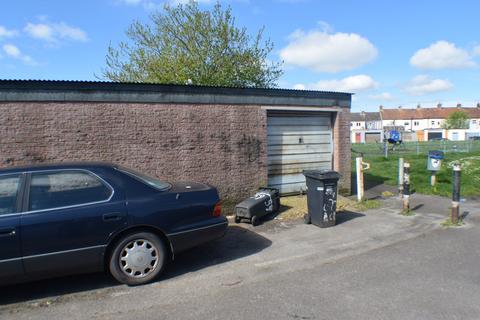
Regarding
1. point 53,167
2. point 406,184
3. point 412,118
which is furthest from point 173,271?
point 412,118

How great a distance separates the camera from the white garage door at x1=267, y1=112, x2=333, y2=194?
9.96 m

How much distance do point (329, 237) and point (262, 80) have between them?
53.8ft

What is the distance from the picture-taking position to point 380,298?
4090 mm

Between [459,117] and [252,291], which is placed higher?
[459,117]

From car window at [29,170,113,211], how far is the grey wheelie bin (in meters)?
4.28

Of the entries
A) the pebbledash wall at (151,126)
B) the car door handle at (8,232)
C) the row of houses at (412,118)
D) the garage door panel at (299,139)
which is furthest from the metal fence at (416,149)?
the row of houses at (412,118)

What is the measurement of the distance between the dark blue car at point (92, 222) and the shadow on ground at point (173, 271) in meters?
0.33

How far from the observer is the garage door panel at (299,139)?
9.97 meters

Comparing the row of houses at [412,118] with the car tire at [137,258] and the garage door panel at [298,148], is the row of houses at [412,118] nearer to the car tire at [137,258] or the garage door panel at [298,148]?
the garage door panel at [298,148]

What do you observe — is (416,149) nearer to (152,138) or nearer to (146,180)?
(152,138)

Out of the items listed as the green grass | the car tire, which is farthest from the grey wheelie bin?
the green grass

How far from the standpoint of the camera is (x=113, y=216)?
4.52 m

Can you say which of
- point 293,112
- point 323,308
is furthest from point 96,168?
point 293,112

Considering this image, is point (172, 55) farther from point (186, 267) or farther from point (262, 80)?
point (186, 267)
